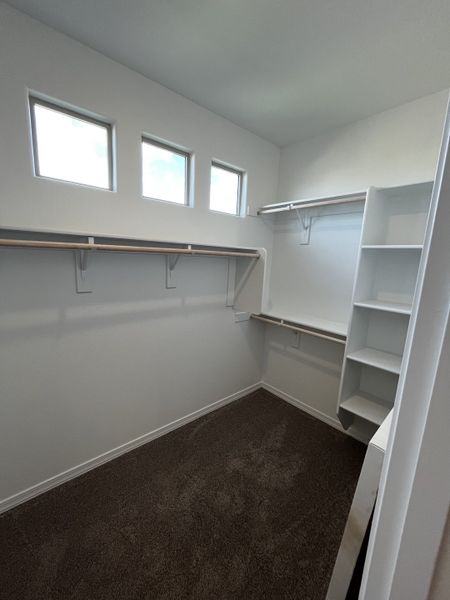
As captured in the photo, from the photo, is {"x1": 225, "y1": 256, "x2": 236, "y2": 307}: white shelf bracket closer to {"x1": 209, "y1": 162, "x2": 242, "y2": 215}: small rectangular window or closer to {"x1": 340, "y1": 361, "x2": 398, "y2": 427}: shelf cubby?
{"x1": 209, "y1": 162, "x2": 242, "y2": 215}: small rectangular window

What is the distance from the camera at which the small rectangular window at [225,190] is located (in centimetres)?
235

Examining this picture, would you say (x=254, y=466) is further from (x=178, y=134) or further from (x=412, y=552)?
(x=178, y=134)

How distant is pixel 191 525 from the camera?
4.99 feet

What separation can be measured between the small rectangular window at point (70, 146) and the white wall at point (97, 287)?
0.10 meters

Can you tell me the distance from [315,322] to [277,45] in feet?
6.55

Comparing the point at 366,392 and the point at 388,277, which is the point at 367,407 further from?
the point at 388,277

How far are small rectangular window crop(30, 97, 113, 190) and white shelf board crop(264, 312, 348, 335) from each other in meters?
1.86

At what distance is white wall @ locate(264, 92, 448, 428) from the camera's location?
1.85 metres

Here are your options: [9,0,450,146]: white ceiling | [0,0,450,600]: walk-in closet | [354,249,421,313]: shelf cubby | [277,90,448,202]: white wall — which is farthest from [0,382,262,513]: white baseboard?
[9,0,450,146]: white ceiling

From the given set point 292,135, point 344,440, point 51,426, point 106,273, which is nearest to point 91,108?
point 106,273

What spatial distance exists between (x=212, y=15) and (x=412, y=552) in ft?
6.67

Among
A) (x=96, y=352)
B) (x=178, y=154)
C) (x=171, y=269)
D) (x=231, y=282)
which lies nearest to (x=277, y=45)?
(x=178, y=154)

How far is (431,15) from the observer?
1188 mm

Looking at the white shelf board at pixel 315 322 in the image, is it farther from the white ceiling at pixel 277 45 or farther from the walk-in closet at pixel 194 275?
the white ceiling at pixel 277 45
